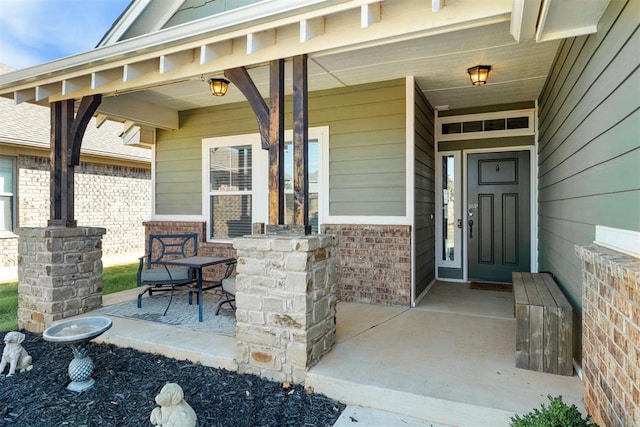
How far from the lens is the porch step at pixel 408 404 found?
6.89ft

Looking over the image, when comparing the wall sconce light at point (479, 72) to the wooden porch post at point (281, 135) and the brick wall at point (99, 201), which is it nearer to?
the wooden porch post at point (281, 135)

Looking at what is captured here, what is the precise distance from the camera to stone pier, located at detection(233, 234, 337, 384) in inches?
103

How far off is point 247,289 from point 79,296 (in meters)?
2.55

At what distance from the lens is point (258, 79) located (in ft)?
14.7

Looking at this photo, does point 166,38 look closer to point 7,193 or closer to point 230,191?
point 230,191

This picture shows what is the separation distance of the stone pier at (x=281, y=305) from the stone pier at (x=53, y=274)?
2.40 m

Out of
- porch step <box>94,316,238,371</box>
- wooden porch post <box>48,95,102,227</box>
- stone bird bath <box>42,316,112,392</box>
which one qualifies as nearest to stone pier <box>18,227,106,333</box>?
wooden porch post <box>48,95,102,227</box>

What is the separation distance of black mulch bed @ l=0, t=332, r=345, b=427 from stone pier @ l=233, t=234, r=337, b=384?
0.53 feet

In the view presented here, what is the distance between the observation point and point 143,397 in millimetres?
2537

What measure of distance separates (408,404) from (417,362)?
1.65 ft

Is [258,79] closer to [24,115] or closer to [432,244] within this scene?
[432,244]

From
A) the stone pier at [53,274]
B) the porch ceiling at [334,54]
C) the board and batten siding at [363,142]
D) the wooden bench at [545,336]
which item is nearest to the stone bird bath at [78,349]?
the stone pier at [53,274]

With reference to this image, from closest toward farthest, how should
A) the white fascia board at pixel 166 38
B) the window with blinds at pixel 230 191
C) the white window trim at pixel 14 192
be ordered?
the white fascia board at pixel 166 38, the window with blinds at pixel 230 191, the white window trim at pixel 14 192

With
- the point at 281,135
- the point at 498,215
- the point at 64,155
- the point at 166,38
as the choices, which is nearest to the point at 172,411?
the point at 281,135
